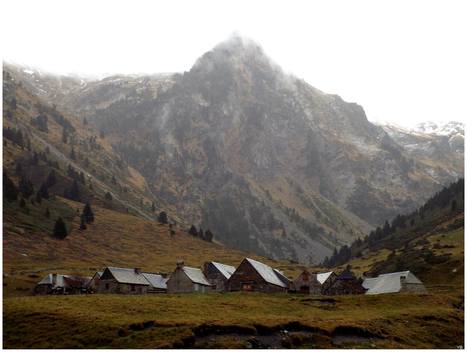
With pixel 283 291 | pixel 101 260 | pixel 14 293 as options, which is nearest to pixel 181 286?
pixel 283 291

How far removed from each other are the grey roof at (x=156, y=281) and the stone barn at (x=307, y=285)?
96.9 ft

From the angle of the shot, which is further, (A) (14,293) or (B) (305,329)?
(A) (14,293)

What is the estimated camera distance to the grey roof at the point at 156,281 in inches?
5005

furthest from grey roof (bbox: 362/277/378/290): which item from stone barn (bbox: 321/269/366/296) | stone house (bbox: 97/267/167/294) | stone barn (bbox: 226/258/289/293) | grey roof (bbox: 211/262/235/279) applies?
stone house (bbox: 97/267/167/294)

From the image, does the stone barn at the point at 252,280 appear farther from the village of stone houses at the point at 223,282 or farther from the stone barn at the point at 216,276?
the stone barn at the point at 216,276

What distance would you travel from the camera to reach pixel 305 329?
71875mm

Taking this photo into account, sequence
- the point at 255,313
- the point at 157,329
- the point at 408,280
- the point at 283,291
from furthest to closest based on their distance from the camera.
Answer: the point at 283,291
the point at 408,280
the point at 255,313
the point at 157,329

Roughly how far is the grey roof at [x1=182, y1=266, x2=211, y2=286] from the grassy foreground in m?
25.8

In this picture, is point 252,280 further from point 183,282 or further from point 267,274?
point 183,282

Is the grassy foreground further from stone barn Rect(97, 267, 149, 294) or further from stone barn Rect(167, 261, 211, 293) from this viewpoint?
stone barn Rect(97, 267, 149, 294)

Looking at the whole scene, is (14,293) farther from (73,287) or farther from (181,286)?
(181,286)

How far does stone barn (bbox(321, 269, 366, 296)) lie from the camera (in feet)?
424

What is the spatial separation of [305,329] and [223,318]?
1046cm

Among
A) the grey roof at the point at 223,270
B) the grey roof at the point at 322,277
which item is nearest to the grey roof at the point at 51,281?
the grey roof at the point at 223,270
